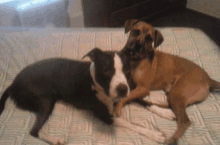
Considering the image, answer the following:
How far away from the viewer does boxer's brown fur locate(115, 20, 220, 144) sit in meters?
1.88

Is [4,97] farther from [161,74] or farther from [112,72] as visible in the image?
[161,74]

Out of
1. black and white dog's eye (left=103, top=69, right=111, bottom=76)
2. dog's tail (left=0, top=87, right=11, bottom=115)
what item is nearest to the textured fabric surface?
dog's tail (left=0, top=87, right=11, bottom=115)

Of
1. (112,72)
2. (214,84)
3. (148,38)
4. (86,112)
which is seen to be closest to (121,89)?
(112,72)

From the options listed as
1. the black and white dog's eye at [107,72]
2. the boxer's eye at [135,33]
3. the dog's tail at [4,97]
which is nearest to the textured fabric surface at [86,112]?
the dog's tail at [4,97]

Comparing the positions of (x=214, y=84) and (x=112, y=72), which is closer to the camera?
(x=112, y=72)

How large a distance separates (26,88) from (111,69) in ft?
2.75

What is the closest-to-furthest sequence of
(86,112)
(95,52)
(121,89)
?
(121,89), (95,52), (86,112)

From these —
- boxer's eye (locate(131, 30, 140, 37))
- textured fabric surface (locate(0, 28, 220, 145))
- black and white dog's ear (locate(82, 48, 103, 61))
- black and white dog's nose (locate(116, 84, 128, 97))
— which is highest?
black and white dog's ear (locate(82, 48, 103, 61))

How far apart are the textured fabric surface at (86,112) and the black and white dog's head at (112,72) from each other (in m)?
0.36

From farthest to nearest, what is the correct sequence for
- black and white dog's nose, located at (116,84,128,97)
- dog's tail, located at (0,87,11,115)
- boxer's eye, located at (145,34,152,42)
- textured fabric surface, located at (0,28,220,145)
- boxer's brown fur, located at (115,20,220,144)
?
boxer's eye, located at (145,34,152,42) < boxer's brown fur, located at (115,20,220,144) < dog's tail, located at (0,87,11,115) < textured fabric surface, located at (0,28,220,145) < black and white dog's nose, located at (116,84,128,97)

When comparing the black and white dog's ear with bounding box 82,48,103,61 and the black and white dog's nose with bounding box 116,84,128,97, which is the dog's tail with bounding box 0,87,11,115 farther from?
the black and white dog's nose with bounding box 116,84,128,97

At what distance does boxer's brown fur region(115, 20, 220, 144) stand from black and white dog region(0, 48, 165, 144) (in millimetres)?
209

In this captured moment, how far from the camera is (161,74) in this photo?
7.09ft

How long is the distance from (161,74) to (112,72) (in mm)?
841
